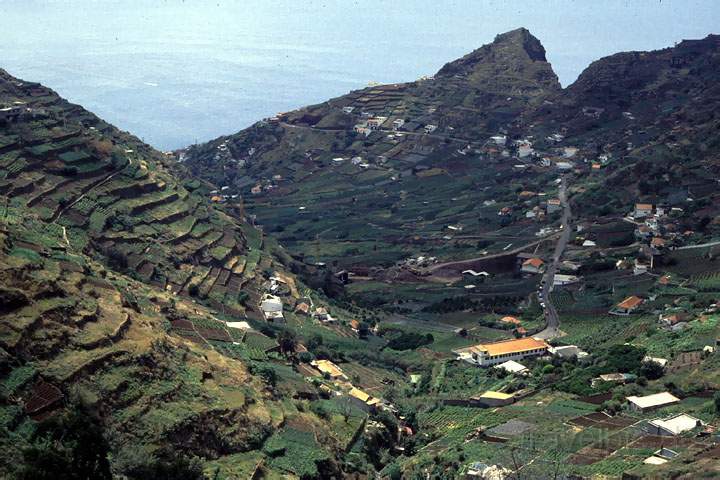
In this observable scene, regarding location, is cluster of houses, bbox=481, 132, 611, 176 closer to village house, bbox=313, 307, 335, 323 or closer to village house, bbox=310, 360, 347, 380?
village house, bbox=313, 307, 335, 323

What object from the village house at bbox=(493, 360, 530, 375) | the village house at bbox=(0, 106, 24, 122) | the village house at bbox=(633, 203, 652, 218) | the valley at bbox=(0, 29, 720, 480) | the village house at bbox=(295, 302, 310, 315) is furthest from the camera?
the village house at bbox=(633, 203, 652, 218)

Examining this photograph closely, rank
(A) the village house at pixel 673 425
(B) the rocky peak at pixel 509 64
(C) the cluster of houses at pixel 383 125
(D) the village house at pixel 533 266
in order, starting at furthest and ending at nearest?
(B) the rocky peak at pixel 509 64
(C) the cluster of houses at pixel 383 125
(D) the village house at pixel 533 266
(A) the village house at pixel 673 425

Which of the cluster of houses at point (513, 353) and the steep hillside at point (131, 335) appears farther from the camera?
the cluster of houses at point (513, 353)

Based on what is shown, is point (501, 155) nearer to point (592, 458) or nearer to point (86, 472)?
point (592, 458)

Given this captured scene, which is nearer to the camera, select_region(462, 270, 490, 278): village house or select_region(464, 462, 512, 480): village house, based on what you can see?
select_region(464, 462, 512, 480): village house

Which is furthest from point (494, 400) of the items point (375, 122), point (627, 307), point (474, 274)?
point (375, 122)

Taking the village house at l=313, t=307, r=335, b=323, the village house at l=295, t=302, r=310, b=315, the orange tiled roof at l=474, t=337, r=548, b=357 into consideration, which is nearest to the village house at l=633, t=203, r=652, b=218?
the orange tiled roof at l=474, t=337, r=548, b=357

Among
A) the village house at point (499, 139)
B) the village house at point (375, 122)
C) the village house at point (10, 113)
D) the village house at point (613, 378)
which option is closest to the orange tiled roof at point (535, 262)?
the village house at point (613, 378)

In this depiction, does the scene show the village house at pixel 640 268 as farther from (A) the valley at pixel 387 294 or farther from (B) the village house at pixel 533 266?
(B) the village house at pixel 533 266
